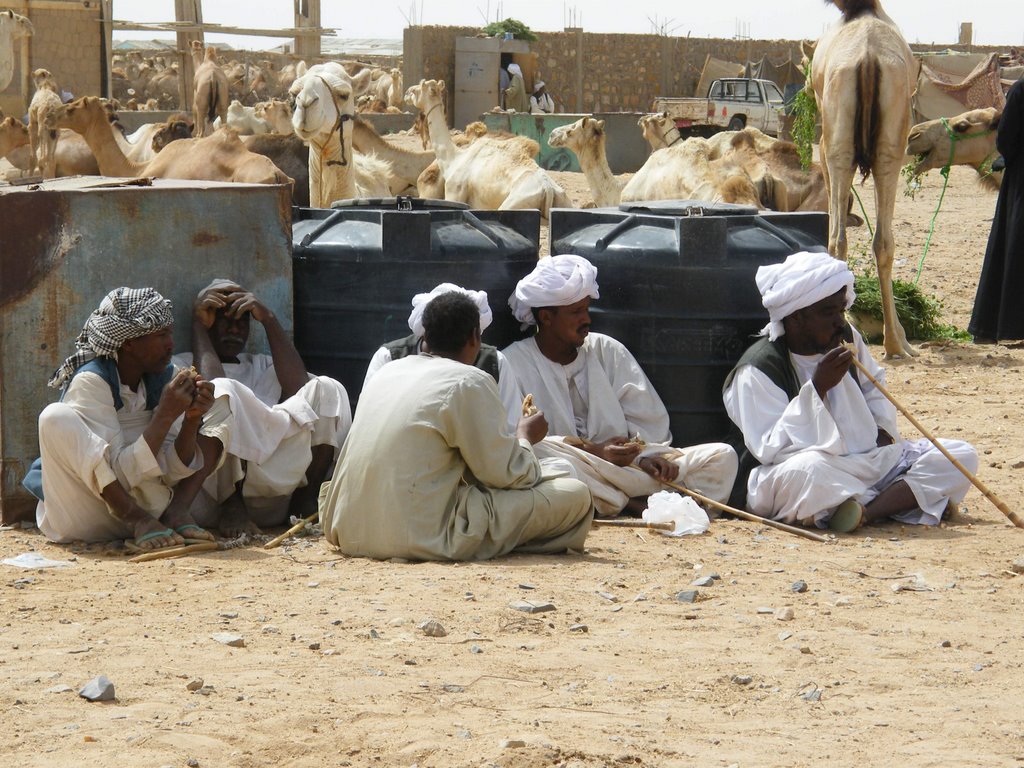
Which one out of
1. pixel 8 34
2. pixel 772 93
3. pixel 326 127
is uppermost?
pixel 8 34

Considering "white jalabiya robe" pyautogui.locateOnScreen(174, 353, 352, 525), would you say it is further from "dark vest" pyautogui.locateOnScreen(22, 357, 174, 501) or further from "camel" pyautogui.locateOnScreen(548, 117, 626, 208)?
"camel" pyautogui.locateOnScreen(548, 117, 626, 208)

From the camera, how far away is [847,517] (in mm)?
5465


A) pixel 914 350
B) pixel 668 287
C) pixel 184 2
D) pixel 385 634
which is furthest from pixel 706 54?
pixel 385 634

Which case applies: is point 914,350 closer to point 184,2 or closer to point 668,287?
point 668,287

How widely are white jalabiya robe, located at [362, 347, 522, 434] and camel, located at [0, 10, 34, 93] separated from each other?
56.6 feet

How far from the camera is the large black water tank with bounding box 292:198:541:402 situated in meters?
5.95

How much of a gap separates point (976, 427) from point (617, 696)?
4341 millimetres

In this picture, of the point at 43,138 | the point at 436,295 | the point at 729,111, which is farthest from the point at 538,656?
the point at 729,111

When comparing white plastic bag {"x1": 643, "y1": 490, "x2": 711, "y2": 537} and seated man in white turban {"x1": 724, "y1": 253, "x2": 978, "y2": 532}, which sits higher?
seated man in white turban {"x1": 724, "y1": 253, "x2": 978, "y2": 532}

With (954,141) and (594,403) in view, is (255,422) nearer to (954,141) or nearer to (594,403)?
(594,403)

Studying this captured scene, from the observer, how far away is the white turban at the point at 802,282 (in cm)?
541

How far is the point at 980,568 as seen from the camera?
485 cm

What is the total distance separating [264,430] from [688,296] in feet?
6.10

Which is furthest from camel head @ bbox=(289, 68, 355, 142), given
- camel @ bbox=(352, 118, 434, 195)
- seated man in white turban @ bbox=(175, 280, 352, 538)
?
seated man in white turban @ bbox=(175, 280, 352, 538)
